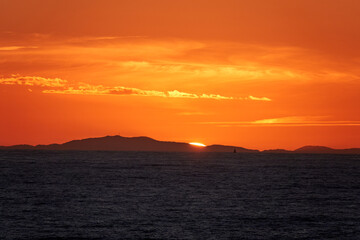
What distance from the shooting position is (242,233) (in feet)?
167

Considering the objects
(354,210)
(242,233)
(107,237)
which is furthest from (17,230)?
(354,210)

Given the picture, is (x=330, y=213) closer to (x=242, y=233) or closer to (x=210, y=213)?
(x=210, y=213)

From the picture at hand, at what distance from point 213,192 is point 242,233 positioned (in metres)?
43.5

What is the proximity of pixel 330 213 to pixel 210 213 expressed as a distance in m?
14.3

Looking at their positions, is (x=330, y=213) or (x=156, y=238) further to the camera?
(x=330, y=213)

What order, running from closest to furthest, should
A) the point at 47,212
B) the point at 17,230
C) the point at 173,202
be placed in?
the point at 17,230
the point at 47,212
the point at 173,202

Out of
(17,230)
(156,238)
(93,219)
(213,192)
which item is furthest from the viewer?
(213,192)

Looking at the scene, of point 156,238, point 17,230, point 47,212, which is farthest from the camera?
point 47,212

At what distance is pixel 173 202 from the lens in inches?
3036

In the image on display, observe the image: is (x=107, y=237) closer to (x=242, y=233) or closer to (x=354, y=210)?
(x=242, y=233)

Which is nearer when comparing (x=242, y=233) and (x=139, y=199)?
(x=242, y=233)

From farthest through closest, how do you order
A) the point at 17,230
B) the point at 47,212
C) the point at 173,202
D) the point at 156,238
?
the point at 173,202 → the point at 47,212 → the point at 17,230 → the point at 156,238

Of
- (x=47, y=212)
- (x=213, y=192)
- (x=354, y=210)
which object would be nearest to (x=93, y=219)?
(x=47, y=212)

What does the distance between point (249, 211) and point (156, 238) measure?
2213 centimetres
